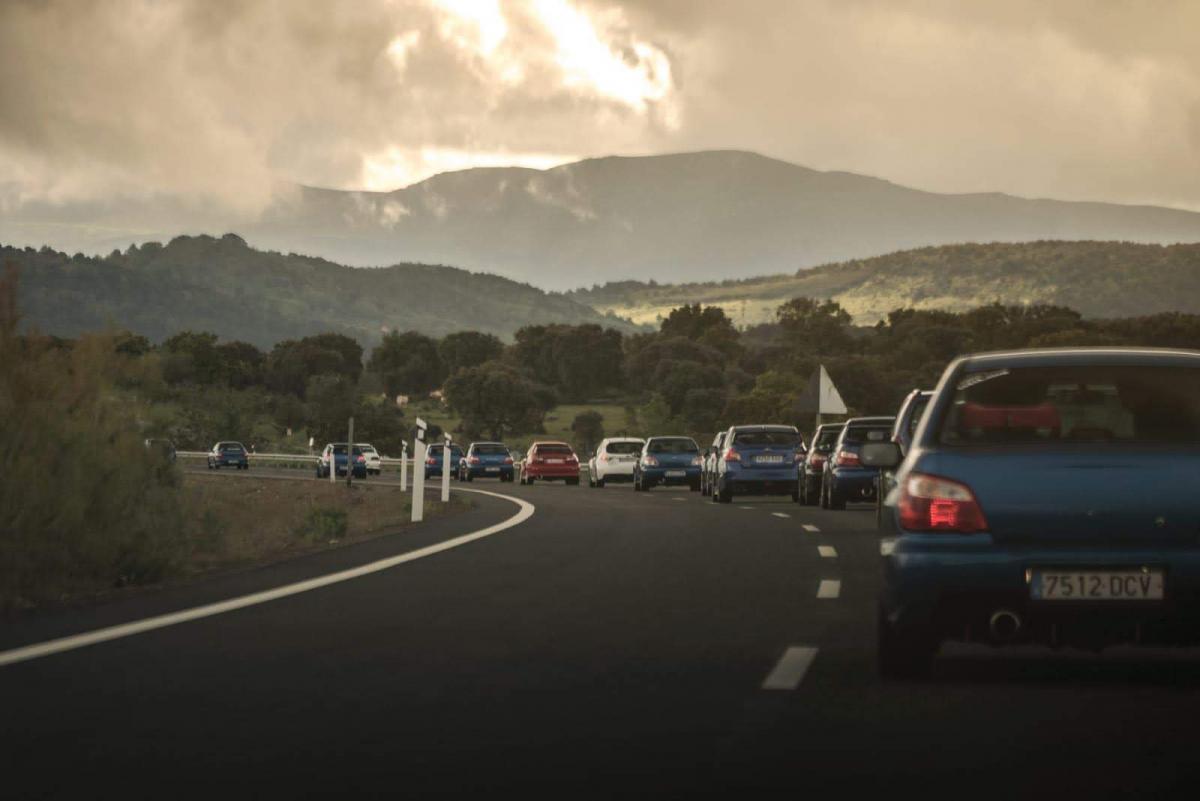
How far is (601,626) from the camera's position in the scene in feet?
42.8

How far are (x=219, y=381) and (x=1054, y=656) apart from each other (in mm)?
187337

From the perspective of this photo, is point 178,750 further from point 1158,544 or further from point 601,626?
point 601,626

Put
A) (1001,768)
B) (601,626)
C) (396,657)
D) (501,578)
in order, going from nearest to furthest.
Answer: (1001,768) → (396,657) → (601,626) → (501,578)

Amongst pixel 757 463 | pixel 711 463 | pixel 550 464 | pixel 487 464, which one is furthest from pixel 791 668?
pixel 487 464

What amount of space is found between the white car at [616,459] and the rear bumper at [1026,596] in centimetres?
4614

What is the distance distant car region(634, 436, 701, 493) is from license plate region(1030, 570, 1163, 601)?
133 feet

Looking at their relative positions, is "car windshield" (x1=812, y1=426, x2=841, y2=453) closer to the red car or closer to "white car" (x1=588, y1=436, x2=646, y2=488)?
"white car" (x1=588, y1=436, x2=646, y2=488)

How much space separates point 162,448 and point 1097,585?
12139 millimetres

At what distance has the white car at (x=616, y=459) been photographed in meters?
56.6

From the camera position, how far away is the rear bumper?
955 centimetres

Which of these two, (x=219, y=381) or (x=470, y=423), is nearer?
(x=470, y=423)

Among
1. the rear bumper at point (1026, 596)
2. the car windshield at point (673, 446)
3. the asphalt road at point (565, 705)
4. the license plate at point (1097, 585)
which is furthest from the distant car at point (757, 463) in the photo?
the license plate at point (1097, 585)

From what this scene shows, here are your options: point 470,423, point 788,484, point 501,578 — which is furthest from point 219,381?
point 501,578

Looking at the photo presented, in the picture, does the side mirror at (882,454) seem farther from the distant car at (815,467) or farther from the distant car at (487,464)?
the distant car at (487,464)
